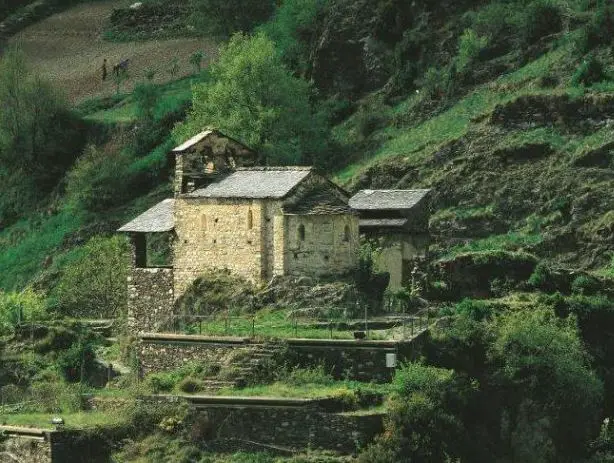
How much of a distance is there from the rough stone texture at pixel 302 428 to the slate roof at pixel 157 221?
1463 cm

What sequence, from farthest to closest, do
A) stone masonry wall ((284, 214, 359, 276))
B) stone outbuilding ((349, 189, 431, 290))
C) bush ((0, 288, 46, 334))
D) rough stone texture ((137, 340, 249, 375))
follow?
stone outbuilding ((349, 189, 431, 290)) → bush ((0, 288, 46, 334)) → stone masonry wall ((284, 214, 359, 276)) → rough stone texture ((137, 340, 249, 375))

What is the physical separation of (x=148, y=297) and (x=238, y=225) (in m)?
6.22

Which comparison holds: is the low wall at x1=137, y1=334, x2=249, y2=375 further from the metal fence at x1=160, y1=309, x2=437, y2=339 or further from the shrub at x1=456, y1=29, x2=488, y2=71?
the shrub at x1=456, y1=29, x2=488, y2=71

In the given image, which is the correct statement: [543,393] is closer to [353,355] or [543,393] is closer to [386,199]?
[353,355]

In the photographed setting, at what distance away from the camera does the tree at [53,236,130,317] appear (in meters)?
106

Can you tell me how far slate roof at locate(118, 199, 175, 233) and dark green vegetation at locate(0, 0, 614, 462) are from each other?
405 centimetres

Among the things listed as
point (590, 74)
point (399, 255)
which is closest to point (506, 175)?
point (590, 74)

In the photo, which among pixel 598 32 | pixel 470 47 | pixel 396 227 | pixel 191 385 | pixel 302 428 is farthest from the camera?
pixel 470 47

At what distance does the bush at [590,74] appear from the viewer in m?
106

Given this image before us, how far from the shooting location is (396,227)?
97.9 meters

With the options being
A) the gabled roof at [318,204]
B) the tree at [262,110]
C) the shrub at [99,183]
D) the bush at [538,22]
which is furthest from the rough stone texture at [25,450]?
the shrub at [99,183]

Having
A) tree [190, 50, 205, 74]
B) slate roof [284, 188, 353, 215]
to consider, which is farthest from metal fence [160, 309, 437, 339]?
tree [190, 50, 205, 74]

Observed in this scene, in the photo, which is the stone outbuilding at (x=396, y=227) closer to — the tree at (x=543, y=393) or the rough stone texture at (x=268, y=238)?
the rough stone texture at (x=268, y=238)

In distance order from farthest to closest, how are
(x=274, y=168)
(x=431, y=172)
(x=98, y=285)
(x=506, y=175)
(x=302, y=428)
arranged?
(x=98, y=285), (x=431, y=172), (x=506, y=175), (x=274, y=168), (x=302, y=428)
